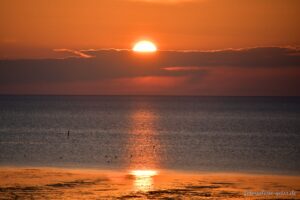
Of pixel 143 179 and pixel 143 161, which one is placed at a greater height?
pixel 143 161

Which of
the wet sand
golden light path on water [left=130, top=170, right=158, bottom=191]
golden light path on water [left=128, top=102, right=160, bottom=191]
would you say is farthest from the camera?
golden light path on water [left=128, top=102, right=160, bottom=191]

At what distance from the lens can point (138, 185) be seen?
1430 inches

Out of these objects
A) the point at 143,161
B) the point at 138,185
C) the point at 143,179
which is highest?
the point at 143,161

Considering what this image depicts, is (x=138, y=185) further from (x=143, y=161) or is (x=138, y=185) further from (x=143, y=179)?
(x=143, y=161)

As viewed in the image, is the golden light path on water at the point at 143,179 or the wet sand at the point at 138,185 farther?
the golden light path on water at the point at 143,179

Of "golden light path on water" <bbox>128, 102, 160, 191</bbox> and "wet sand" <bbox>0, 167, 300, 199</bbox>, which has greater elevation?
"golden light path on water" <bbox>128, 102, 160, 191</bbox>

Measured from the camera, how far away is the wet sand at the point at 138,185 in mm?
32594

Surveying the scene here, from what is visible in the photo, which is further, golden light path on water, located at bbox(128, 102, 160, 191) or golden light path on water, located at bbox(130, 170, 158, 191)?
golden light path on water, located at bbox(128, 102, 160, 191)

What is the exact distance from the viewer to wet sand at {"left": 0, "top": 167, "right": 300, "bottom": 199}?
32594mm

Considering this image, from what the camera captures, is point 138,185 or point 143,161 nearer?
point 138,185

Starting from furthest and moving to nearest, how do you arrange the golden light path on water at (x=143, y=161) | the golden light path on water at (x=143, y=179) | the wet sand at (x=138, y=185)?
the golden light path on water at (x=143, y=161), the golden light path on water at (x=143, y=179), the wet sand at (x=138, y=185)

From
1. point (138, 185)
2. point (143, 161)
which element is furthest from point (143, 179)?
point (143, 161)

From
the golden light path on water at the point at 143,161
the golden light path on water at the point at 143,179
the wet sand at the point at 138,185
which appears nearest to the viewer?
the wet sand at the point at 138,185

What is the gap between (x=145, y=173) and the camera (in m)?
43.9
